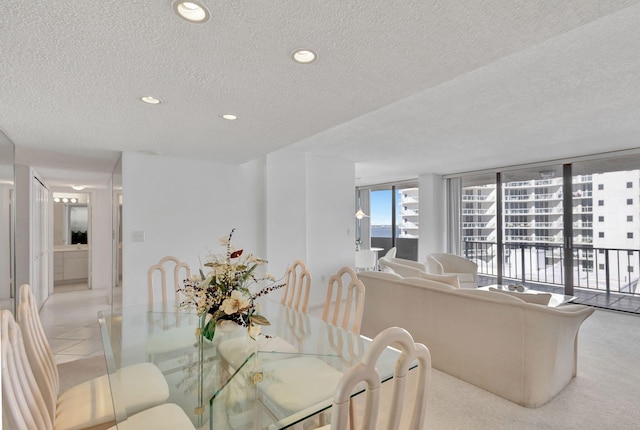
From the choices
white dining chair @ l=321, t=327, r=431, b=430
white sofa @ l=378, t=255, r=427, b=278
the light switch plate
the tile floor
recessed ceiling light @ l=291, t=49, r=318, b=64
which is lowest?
the tile floor

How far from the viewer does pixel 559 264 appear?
5.78 m

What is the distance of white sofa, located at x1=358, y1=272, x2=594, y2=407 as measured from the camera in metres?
2.29

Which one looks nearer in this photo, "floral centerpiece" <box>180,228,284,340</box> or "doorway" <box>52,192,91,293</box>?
"floral centerpiece" <box>180,228,284,340</box>

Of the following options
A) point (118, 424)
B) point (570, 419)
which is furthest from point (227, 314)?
point (570, 419)

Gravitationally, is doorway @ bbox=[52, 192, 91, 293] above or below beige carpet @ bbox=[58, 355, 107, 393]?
above

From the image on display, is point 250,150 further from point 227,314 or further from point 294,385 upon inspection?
point 294,385

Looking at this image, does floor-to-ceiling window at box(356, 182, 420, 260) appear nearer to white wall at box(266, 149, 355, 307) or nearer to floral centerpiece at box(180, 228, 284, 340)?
white wall at box(266, 149, 355, 307)

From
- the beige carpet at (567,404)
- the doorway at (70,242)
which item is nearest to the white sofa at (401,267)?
the beige carpet at (567,404)

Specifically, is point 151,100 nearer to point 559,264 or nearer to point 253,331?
point 253,331

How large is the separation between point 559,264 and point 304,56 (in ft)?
20.7

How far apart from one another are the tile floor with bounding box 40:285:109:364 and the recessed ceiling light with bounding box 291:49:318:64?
3.64 meters

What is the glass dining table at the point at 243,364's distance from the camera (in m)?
1.46

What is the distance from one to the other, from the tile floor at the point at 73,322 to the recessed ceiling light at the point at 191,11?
141 inches

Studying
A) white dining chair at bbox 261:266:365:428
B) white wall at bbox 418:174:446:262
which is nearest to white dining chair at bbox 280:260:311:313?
white dining chair at bbox 261:266:365:428
